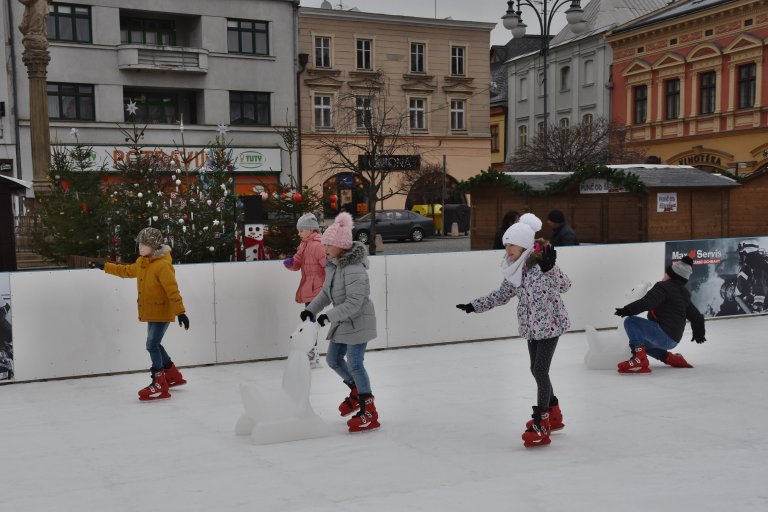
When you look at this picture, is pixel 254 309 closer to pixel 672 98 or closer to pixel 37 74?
pixel 37 74

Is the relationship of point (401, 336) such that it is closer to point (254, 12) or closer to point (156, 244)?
point (156, 244)

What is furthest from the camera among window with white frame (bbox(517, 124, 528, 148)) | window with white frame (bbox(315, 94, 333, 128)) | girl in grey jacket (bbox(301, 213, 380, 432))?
window with white frame (bbox(517, 124, 528, 148))

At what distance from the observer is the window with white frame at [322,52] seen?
40031 millimetres

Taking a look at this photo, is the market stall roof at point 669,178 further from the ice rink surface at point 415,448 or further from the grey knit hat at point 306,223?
the grey knit hat at point 306,223

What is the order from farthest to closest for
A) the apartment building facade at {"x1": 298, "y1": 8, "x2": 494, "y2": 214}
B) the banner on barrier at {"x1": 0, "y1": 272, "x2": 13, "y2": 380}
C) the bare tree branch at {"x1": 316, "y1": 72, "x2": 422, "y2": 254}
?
1. the apartment building facade at {"x1": 298, "y1": 8, "x2": 494, "y2": 214}
2. the bare tree branch at {"x1": 316, "y1": 72, "x2": 422, "y2": 254}
3. the banner on barrier at {"x1": 0, "y1": 272, "x2": 13, "y2": 380}

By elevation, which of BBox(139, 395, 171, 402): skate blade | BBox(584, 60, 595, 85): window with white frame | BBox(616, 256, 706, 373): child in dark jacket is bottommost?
BBox(139, 395, 171, 402): skate blade

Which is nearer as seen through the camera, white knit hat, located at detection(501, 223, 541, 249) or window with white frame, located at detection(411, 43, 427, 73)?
white knit hat, located at detection(501, 223, 541, 249)

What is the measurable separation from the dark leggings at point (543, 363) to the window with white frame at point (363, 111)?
25.9m

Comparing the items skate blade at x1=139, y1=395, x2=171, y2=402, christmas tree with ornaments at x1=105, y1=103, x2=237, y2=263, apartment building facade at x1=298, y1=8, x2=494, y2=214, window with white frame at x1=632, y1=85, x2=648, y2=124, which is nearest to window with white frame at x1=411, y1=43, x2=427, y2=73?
apartment building facade at x1=298, y1=8, x2=494, y2=214

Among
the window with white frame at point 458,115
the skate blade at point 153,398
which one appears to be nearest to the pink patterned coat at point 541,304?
the skate blade at point 153,398

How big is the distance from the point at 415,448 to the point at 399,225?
25736mm

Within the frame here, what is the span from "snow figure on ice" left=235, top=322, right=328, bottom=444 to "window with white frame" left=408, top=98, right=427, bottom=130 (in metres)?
36.7

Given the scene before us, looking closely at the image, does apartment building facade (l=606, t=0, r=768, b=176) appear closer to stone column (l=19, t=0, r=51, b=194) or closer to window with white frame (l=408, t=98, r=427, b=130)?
window with white frame (l=408, t=98, r=427, b=130)

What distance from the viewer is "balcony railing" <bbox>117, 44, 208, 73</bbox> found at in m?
32.1
